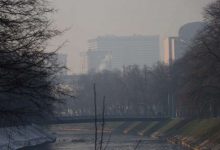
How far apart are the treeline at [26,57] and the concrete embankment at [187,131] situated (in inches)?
1563

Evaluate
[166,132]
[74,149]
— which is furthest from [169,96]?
[74,149]

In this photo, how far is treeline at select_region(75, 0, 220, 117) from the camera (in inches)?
2095

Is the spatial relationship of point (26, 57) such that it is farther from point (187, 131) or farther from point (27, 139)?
point (187, 131)

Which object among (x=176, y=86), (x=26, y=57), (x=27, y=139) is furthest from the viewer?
(x=176, y=86)

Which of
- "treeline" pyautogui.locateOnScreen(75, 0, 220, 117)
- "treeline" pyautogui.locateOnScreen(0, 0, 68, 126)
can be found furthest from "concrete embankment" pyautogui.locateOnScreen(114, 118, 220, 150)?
"treeline" pyautogui.locateOnScreen(0, 0, 68, 126)

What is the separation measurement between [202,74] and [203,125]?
1854 cm

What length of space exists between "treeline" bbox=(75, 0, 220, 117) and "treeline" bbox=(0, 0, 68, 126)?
34.9 meters

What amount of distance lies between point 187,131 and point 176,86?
25.5 meters

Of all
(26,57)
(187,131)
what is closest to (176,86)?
(187,131)

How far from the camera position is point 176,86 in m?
103

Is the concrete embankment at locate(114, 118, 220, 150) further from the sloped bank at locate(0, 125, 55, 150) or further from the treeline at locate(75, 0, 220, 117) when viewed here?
the sloped bank at locate(0, 125, 55, 150)

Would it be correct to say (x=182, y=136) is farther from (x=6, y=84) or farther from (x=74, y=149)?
(x=6, y=84)

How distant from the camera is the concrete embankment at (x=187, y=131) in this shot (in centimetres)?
6009

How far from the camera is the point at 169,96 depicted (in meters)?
108
